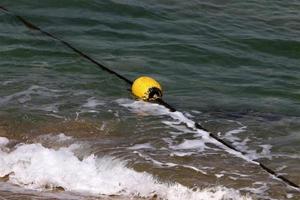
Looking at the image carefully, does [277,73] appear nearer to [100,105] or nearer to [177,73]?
[177,73]

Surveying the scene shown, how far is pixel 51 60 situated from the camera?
10688 mm

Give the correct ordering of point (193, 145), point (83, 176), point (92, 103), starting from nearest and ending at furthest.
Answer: point (83, 176)
point (193, 145)
point (92, 103)

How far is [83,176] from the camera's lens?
686 centimetres

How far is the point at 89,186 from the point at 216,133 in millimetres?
1958

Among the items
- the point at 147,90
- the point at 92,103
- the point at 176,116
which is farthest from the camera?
the point at 92,103

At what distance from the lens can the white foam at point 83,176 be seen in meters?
6.56

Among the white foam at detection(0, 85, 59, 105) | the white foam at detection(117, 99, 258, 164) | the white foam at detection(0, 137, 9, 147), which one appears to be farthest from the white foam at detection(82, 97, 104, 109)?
the white foam at detection(0, 137, 9, 147)

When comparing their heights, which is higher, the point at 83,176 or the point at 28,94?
the point at 28,94

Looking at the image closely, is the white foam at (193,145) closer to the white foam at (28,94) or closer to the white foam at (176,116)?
the white foam at (176,116)

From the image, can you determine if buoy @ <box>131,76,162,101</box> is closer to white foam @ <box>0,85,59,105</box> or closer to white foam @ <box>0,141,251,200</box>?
white foam @ <box>0,85,59,105</box>

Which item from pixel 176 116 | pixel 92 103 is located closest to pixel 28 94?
pixel 92 103

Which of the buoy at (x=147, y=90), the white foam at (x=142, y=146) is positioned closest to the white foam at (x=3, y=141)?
the white foam at (x=142, y=146)

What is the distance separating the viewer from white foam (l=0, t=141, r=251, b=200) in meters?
6.56

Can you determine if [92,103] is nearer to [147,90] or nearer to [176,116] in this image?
[147,90]
